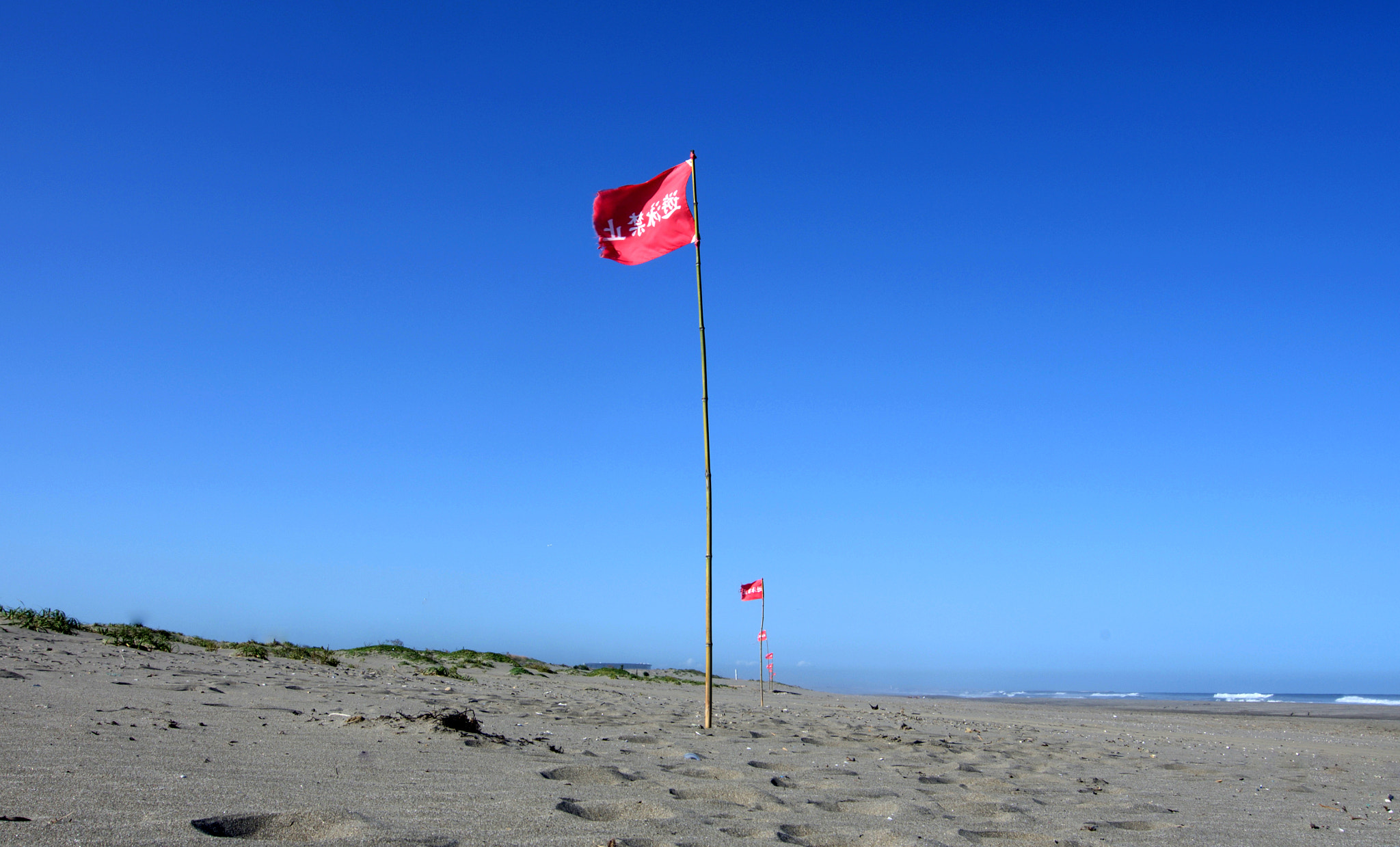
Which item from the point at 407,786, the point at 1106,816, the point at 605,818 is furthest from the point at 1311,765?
the point at 407,786

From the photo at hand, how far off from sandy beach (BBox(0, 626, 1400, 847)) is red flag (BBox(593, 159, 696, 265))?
6.30 meters

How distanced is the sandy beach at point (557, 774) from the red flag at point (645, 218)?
248 inches

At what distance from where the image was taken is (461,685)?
Result: 1345 cm

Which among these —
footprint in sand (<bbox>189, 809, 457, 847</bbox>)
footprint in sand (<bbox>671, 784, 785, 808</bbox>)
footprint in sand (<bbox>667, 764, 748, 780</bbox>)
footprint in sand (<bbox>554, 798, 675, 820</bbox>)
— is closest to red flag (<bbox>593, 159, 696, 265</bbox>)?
footprint in sand (<bbox>667, 764, 748, 780</bbox>)

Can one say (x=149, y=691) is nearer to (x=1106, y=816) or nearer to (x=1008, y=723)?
(x=1106, y=816)

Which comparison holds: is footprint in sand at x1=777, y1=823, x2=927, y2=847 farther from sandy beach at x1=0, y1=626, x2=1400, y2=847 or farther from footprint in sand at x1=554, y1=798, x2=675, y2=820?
footprint in sand at x1=554, y1=798, x2=675, y2=820

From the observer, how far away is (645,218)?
38.8 ft

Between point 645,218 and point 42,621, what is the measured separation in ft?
38.4

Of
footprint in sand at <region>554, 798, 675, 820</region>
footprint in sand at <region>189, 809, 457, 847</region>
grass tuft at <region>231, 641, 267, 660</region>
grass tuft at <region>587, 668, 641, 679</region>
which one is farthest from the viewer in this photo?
grass tuft at <region>587, 668, 641, 679</region>

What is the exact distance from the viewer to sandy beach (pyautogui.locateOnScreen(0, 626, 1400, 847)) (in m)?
4.08

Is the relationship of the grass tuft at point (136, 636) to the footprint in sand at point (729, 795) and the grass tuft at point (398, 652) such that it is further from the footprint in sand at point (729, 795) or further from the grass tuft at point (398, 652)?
the footprint in sand at point (729, 795)

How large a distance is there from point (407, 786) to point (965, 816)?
3578 mm

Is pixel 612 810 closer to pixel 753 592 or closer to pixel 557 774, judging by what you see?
pixel 557 774

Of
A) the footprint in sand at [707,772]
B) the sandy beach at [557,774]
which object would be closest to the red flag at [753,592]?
the sandy beach at [557,774]
